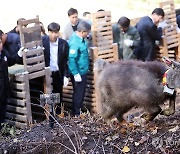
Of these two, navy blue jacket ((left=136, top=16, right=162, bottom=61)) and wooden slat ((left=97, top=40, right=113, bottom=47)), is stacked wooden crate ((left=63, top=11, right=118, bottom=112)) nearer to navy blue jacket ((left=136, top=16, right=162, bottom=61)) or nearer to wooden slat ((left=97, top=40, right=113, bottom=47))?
wooden slat ((left=97, top=40, right=113, bottom=47))

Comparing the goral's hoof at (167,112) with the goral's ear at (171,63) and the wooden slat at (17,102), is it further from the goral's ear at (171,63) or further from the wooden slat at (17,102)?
the wooden slat at (17,102)

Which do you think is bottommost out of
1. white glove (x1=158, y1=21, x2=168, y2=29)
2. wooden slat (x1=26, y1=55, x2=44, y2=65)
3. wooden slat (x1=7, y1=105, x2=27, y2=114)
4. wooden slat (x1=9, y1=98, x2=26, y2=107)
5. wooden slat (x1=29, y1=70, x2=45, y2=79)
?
wooden slat (x1=7, y1=105, x2=27, y2=114)

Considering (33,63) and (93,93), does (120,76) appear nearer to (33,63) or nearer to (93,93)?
(33,63)

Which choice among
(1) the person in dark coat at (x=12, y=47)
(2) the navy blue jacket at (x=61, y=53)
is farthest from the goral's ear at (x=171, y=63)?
(2) the navy blue jacket at (x=61, y=53)

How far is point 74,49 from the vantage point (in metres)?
10.6

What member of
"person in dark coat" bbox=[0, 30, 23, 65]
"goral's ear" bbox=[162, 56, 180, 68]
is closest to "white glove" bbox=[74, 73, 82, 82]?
"person in dark coat" bbox=[0, 30, 23, 65]

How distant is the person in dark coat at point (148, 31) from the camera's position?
40.8ft

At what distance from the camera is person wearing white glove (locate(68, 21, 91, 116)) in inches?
416

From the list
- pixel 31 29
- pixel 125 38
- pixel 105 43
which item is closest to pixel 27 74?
pixel 31 29

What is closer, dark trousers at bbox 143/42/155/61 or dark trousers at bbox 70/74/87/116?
dark trousers at bbox 70/74/87/116

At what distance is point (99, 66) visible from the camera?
7.76m

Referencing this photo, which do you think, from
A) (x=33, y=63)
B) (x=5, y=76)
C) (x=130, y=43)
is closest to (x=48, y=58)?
(x=33, y=63)

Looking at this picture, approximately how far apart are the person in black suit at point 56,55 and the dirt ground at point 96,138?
337 centimetres

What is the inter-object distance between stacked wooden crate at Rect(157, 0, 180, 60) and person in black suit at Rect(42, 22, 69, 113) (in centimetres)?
384
